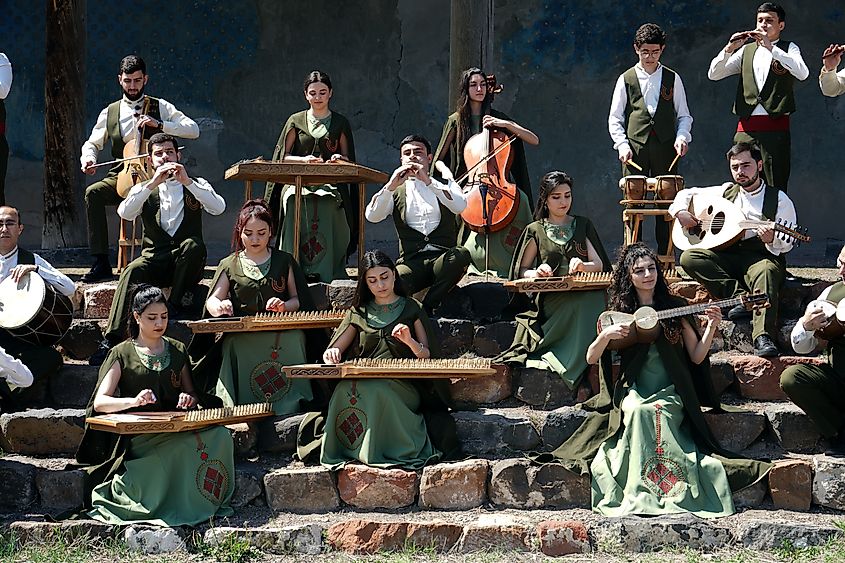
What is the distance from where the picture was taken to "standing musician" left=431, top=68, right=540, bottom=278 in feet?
27.9

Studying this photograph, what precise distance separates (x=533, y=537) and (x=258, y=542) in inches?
47.5

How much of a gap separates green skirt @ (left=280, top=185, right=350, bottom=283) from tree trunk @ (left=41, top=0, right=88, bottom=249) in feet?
7.40

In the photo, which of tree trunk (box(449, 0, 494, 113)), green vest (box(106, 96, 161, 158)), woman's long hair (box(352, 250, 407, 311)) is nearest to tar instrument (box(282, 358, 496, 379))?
woman's long hair (box(352, 250, 407, 311))

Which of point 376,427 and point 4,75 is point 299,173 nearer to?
point 376,427

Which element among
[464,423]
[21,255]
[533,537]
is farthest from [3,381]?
[533,537]

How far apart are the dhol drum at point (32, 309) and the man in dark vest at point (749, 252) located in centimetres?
319

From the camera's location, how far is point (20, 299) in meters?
7.21

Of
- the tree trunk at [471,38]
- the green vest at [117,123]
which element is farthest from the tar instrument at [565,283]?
the tree trunk at [471,38]

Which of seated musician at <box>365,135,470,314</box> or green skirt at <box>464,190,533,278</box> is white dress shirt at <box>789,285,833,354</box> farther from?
green skirt at <box>464,190,533,278</box>

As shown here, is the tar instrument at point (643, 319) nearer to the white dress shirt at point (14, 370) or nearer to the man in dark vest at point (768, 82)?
the man in dark vest at point (768, 82)

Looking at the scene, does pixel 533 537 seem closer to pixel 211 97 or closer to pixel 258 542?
pixel 258 542

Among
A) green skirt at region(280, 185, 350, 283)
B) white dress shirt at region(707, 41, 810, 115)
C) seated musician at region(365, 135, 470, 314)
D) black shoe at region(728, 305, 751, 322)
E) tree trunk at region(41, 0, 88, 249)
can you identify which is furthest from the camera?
tree trunk at region(41, 0, 88, 249)

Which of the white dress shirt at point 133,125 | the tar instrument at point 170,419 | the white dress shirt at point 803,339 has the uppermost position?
the white dress shirt at point 133,125

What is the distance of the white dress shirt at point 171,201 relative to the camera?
7836 millimetres
